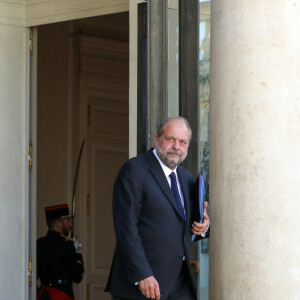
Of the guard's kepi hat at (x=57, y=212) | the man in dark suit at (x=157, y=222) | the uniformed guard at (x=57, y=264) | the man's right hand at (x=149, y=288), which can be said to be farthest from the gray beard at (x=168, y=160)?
Result: the guard's kepi hat at (x=57, y=212)

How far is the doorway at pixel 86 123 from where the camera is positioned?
10344 mm

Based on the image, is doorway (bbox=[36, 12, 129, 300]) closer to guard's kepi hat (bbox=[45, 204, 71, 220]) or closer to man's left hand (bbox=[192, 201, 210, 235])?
guard's kepi hat (bbox=[45, 204, 71, 220])

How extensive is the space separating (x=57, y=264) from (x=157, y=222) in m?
3.84

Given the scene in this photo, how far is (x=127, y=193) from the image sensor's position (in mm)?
5266

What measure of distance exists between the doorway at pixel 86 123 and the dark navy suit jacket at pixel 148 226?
16.1 ft

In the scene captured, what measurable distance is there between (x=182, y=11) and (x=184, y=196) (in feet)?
5.28

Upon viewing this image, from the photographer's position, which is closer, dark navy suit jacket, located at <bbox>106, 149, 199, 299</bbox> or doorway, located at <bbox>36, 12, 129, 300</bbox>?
dark navy suit jacket, located at <bbox>106, 149, 199, 299</bbox>

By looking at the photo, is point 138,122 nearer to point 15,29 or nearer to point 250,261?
point 15,29

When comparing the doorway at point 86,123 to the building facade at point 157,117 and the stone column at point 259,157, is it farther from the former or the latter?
the stone column at point 259,157

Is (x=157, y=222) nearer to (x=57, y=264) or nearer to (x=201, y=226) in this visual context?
(x=201, y=226)

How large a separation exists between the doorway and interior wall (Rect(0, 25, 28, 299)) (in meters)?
2.31

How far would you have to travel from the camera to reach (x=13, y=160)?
25.8ft

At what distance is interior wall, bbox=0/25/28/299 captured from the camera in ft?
25.5

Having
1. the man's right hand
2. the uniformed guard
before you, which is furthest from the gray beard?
the uniformed guard
